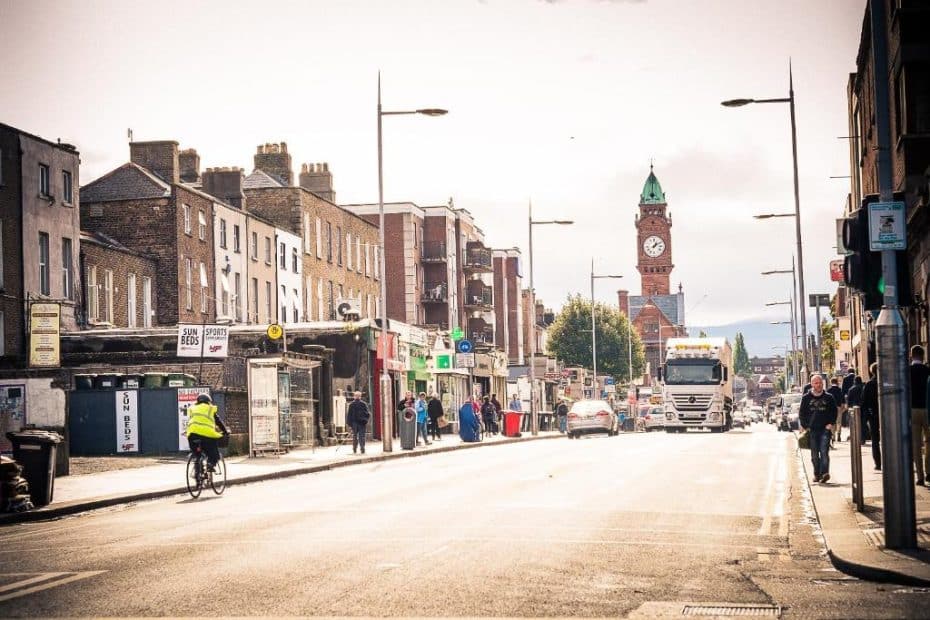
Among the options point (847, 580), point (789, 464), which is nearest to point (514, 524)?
point (847, 580)

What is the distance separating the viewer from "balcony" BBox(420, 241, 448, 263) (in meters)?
89.4

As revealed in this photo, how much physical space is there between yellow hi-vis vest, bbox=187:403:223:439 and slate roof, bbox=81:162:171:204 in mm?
31855

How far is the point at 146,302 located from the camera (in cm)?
5366

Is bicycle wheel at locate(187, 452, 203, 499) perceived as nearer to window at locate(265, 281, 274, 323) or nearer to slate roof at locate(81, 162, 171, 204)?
slate roof at locate(81, 162, 171, 204)

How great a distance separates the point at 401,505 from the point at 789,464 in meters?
13.5

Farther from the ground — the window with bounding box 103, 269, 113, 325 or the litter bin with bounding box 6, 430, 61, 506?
the window with bounding box 103, 269, 113, 325

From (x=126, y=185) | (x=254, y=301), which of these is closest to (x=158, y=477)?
(x=126, y=185)

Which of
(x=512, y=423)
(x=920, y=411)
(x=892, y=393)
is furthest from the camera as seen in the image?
(x=512, y=423)

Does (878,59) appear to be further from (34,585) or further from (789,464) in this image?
(789,464)

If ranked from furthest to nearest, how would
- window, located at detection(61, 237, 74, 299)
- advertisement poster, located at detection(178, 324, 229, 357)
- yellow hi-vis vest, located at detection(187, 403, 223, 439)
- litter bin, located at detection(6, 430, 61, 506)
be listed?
1. window, located at detection(61, 237, 74, 299)
2. advertisement poster, located at detection(178, 324, 229, 357)
3. yellow hi-vis vest, located at detection(187, 403, 223, 439)
4. litter bin, located at detection(6, 430, 61, 506)

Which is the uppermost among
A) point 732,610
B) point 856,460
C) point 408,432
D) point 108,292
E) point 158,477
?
point 108,292

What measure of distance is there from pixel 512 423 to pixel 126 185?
20057 mm

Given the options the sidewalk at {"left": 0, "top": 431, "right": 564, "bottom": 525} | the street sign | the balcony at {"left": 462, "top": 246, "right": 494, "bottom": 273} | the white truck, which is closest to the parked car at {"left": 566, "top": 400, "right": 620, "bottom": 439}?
the white truck

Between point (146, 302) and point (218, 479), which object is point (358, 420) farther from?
point (146, 302)
